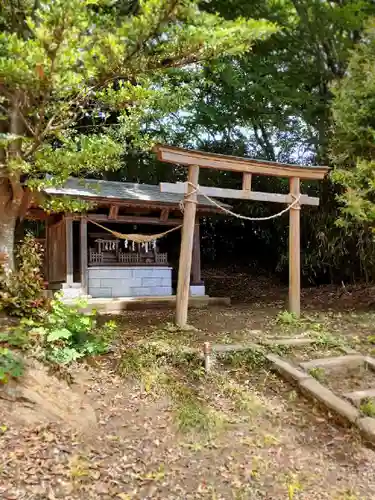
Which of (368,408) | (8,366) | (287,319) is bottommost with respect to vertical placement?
(368,408)

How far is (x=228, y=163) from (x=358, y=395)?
4.08 meters

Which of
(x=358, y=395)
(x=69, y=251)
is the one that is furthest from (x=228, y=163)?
(x=69, y=251)

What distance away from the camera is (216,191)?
22.2ft

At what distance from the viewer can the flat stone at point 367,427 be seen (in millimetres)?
3881

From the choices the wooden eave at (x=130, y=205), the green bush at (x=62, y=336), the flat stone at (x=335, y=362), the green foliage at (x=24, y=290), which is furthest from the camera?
the wooden eave at (x=130, y=205)

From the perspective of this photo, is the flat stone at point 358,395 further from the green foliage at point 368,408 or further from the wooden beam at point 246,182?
the wooden beam at point 246,182

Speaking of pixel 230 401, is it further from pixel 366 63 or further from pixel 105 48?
→ pixel 366 63

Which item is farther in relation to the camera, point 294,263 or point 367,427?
point 294,263

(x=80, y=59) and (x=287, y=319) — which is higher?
(x=80, y=59)

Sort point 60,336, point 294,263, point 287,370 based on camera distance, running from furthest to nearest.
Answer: point 294,263 < point 287,370 < point 60,336

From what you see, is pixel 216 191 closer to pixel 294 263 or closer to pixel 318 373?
pixel 294 263

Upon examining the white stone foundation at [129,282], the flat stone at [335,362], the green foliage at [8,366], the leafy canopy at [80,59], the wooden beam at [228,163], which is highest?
the leafy canopy at [80,59]

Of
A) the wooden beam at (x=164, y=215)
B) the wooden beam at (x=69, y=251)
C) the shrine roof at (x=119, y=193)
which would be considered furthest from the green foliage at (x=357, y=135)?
the wooden beam at (x=69, y=251)

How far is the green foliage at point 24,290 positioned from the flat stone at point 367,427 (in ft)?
11.9
